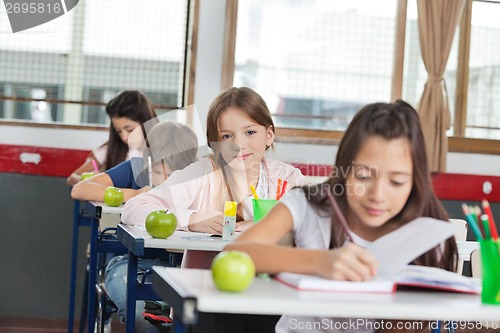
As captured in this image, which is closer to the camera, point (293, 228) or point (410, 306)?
point (410, 306)

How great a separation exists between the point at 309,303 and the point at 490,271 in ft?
1.26

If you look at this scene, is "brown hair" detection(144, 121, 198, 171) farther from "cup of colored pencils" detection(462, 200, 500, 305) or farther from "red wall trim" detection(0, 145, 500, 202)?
"cup of colored pencils" detection(462, 200, 500, 305)

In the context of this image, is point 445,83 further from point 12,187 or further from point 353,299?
point 353,299

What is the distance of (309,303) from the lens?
4.11 ft

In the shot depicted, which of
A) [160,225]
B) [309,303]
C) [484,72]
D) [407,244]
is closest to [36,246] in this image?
[160,225]

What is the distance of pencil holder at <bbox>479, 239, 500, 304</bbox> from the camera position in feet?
4.67

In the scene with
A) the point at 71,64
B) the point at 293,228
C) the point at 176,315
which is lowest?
the point at 176,315

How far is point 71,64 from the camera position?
16.1 feet

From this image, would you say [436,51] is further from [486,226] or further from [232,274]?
[232,274]

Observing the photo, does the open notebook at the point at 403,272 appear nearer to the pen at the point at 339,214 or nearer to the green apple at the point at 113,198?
the pen at the point at 339,214

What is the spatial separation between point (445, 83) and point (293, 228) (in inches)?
140

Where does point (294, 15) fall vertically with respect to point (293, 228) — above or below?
above

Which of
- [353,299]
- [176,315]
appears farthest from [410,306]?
[176,315]

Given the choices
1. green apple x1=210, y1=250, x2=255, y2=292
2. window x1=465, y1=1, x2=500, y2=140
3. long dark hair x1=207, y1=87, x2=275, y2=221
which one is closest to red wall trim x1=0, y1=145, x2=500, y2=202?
window x1=465, y1=1, x2=500, y2=140
